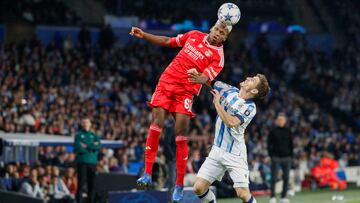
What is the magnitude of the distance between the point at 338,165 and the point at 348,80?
7.29 m

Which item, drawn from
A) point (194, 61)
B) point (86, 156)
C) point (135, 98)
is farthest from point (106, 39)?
point (194, 61)

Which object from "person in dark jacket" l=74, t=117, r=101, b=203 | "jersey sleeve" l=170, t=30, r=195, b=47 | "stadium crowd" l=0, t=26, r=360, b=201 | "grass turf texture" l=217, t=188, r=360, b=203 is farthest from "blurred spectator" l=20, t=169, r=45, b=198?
"jersey sleeve" l=170, t=30, r=195, b=47

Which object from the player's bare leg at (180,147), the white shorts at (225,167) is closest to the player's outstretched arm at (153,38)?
the player's bare leg at (180,147)

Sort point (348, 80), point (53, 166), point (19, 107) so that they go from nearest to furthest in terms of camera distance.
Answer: point (53, 166), point (19, 107), point (348, 80)

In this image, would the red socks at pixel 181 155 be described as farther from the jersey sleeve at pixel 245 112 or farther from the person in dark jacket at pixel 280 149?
the person in dark jacket at pixel 280 149

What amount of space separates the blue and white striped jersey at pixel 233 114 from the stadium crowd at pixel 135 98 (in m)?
6.68

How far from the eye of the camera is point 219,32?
12125 mm

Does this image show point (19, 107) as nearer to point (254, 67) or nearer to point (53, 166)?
point (53, 166)

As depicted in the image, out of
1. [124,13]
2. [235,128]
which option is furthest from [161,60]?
[235,128]

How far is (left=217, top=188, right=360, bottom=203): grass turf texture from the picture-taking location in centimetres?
2162

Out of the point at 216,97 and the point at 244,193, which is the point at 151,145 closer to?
the point at 216,97

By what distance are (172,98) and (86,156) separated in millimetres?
6592

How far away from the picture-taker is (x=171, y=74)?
40.4ft

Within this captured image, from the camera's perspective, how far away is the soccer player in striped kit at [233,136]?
40.0ft
